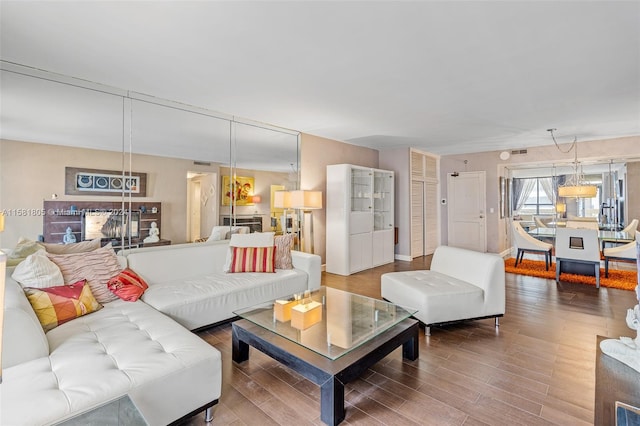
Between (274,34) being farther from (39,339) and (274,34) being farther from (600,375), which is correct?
(600,375)

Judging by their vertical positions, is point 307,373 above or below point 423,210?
below

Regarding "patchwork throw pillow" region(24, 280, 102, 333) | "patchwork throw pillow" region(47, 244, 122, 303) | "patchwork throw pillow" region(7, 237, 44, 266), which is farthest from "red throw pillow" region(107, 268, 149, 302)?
"patchwork throw pillow" region(7, 237, 44, 266)

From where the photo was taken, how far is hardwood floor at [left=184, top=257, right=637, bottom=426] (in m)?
1.73

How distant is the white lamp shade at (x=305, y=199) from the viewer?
441cm

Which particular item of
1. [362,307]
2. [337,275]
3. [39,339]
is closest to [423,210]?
[337,275]

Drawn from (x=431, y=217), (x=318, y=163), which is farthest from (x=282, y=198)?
(x=431, y=217)

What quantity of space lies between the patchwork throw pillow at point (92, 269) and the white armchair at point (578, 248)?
228 inches

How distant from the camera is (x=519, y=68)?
8.75ft

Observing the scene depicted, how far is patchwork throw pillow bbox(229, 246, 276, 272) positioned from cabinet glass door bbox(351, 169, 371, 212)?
2.21m

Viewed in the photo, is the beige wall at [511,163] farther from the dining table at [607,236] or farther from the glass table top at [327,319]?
the glass table top at [327,319]

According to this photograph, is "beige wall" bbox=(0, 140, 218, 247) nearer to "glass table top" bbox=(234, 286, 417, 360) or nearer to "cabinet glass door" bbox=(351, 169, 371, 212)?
"glass table top" bbox=(234, 286, 417, 360)

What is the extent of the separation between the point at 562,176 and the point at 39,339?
8.39m

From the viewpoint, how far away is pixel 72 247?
275 cm

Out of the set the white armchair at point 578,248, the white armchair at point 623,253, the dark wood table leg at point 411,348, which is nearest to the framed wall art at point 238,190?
the dark wood table leg at point 411,348
